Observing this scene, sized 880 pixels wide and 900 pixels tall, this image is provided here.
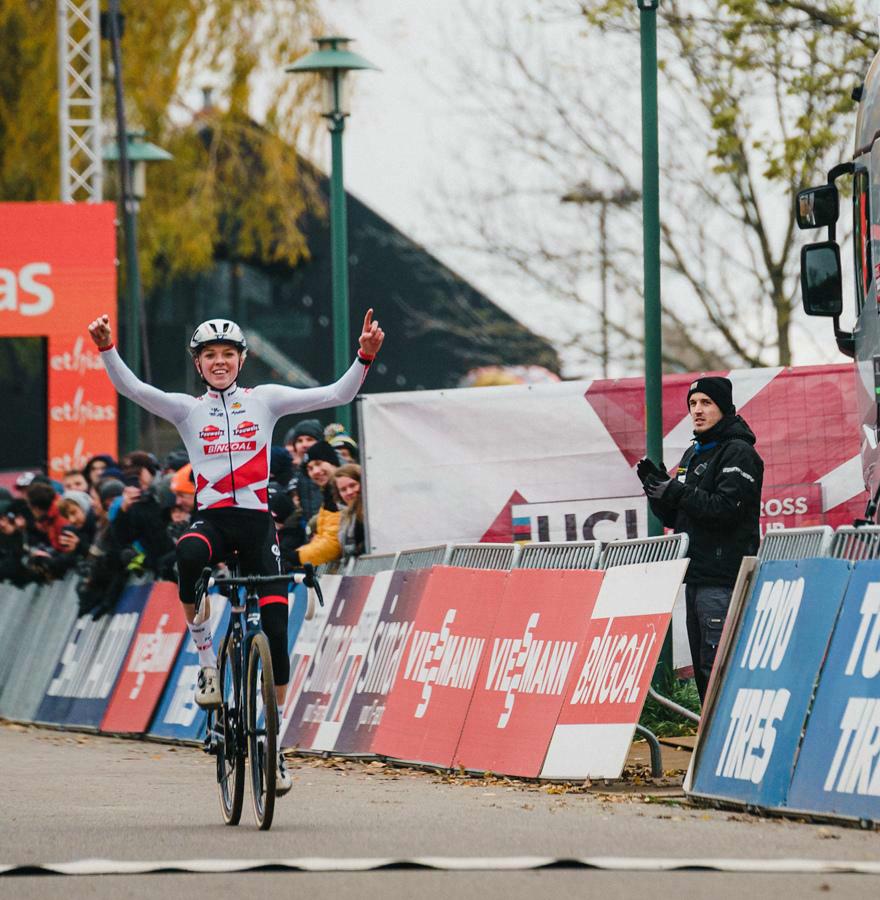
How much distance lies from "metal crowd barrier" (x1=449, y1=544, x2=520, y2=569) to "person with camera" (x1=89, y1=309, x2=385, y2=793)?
116 inches

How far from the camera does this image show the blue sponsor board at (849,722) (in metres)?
8.66

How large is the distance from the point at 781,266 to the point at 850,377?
12.4 metres

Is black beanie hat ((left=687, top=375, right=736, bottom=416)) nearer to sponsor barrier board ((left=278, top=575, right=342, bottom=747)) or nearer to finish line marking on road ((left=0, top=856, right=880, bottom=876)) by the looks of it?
sponsor barrier board ((left=278, top=575, right=342, bottom=747))

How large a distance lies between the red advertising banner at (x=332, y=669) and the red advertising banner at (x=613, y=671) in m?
2.94

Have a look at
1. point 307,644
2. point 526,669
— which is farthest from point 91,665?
point 526,669

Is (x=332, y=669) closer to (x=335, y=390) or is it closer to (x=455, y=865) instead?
(x=335, y=390)

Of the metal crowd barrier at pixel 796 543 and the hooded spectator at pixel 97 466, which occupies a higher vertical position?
the hooded spectator at pixel 97 466

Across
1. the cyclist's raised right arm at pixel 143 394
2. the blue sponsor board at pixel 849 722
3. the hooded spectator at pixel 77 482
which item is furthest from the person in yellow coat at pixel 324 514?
the blue sponsor board at pixel 849 722

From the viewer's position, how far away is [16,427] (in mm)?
44375

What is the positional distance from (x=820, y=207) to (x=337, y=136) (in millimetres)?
7079

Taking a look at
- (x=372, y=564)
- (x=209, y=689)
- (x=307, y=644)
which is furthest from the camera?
(x=307, y=644)

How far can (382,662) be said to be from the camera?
13805 mm

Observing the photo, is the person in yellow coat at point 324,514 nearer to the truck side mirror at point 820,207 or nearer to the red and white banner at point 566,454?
the red and white banner at point 566,454

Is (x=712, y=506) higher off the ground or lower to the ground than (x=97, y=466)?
lower
